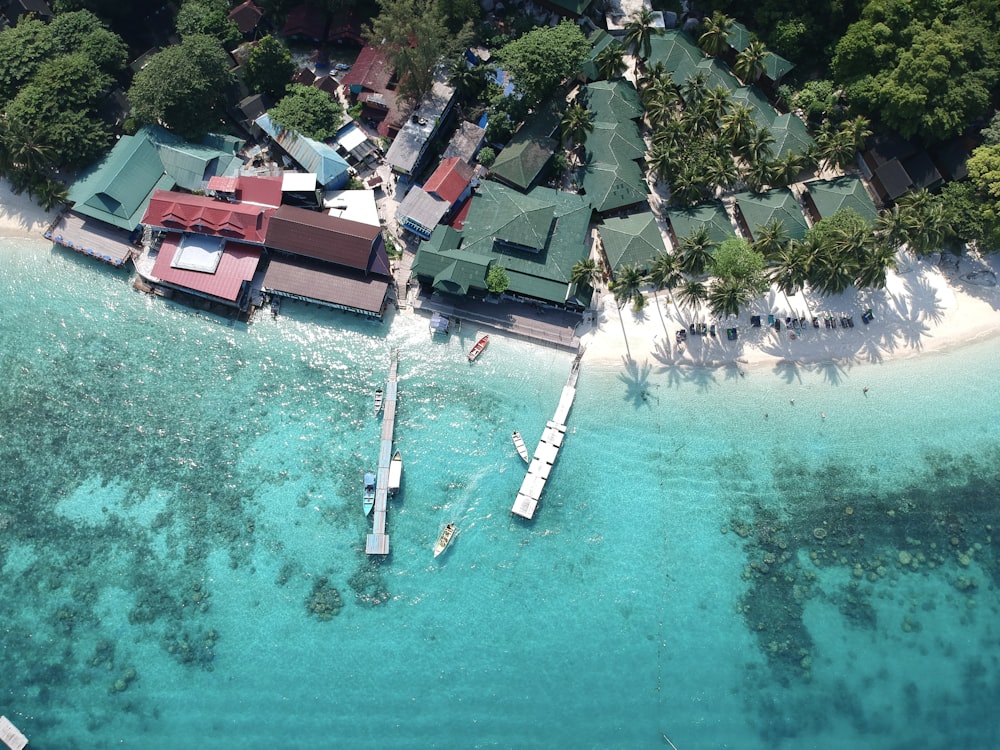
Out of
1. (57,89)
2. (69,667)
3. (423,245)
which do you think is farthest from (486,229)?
(69,667)

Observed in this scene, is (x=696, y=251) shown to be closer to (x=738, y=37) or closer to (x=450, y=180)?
(x=450, y=180)

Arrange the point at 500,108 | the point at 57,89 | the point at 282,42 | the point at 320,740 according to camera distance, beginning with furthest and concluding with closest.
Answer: the point at 282,42 → the point at 500,108 → the point at 57,89 → the point at 320,740

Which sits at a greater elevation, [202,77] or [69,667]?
[202,77]

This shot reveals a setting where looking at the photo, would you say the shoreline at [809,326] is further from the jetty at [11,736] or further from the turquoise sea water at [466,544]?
the jetty at [11,736]

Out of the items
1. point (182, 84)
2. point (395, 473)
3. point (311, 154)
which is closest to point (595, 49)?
point (311, 154)

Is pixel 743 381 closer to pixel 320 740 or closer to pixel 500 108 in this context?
pixel 500 108

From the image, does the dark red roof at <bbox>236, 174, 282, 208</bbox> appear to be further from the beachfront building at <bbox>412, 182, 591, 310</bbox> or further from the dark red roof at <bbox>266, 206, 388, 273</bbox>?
the beachfront building at <bbox>412, 182, 591, 310</bbox>

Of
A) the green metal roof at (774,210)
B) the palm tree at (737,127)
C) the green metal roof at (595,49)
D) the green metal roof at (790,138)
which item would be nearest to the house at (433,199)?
the green metal roof at (595,49)
